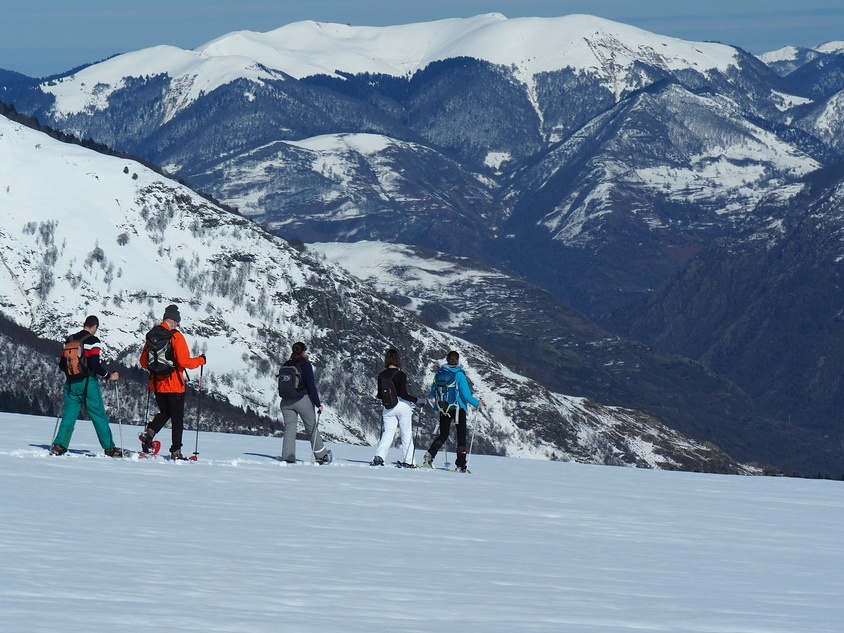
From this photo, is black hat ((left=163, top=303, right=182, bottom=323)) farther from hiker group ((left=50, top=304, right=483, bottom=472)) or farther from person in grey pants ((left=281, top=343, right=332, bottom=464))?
person in grey pants ((left=281, top=343, right=332, bottom=464))

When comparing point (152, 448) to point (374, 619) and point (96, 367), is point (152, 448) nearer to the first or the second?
point (96, 367)

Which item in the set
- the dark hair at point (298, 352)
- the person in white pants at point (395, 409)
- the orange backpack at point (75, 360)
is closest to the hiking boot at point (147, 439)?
the orange backpack at point (75, 360)

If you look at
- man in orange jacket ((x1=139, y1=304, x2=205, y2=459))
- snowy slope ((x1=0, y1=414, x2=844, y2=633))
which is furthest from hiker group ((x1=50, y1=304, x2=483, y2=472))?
snowy slope ((x1=0, y1=414, x2=844, y2=633))

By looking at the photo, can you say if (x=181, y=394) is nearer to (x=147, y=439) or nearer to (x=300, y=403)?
(x=147, y=439)

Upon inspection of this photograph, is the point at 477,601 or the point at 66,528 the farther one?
the point at 66,528

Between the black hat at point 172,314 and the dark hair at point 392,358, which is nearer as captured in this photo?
the black hat at point 172,314

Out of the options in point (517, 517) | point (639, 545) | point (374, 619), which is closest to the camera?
point (374, 619)

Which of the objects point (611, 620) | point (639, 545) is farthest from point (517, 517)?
point (611, 620)

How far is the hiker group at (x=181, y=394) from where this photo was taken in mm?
26125

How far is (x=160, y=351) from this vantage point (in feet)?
86.0

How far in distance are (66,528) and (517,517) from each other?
8186mm

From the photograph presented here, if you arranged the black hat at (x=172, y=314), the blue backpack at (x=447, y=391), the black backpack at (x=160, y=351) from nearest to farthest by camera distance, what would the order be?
the black hat at (x=172, y=314)
the black backpack at (x=160, y=351)
the blue backpack at (x=447, y=391)

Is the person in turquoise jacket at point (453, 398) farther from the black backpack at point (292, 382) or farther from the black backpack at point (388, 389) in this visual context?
the black backpack at point (292, 382)

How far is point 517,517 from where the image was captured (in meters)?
23.2
